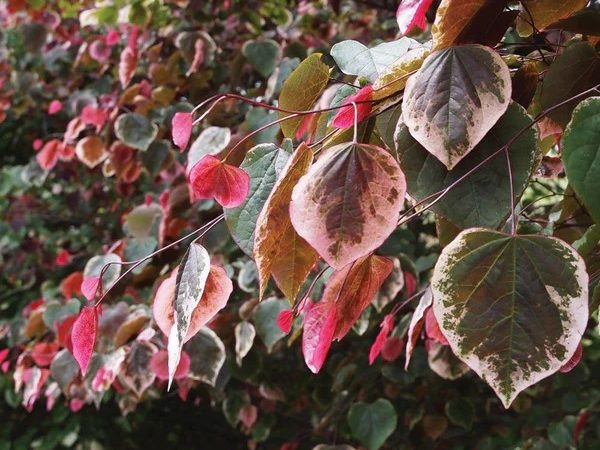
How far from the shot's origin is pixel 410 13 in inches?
22.2

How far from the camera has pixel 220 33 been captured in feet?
7.58

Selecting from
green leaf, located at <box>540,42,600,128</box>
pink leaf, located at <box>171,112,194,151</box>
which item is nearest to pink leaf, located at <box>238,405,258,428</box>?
pink leaf, located at <box>171,112,194,151</box>

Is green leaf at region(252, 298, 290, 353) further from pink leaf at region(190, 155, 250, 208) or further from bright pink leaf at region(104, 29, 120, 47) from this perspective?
bright pink leaf at region(104, 29, 120, 47)

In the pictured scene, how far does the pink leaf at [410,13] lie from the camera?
555 mm

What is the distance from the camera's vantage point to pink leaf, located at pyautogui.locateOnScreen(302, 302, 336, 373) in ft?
2.03

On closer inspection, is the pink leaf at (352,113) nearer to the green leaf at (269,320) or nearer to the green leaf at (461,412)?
the green leaf at (269,320)

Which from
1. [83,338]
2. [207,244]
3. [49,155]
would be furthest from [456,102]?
[49,155]

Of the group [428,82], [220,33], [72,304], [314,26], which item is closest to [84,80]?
[220,33]

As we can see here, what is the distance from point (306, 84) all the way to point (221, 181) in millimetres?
127

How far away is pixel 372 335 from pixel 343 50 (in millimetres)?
1474

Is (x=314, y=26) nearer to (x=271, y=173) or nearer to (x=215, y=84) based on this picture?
(x=215, y=84)

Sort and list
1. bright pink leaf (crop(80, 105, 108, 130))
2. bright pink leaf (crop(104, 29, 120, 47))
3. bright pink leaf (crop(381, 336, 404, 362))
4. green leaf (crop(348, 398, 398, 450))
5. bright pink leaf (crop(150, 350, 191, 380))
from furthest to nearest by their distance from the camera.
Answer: bright pink leaf (crop(104, 29, 120, 47)) → bright pink leaf (crop(80, 105, 108, 130)) → green leaf (crop(348, 398, 398, 450)) → bright pink leaf (crop(381, 336, 404, 362)) → bright pink leaf (crop(150, 350, 191, 380))

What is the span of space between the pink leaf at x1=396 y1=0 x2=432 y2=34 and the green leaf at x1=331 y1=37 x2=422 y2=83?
0.39 feet

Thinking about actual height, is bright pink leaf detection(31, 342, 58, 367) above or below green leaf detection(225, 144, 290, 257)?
below
